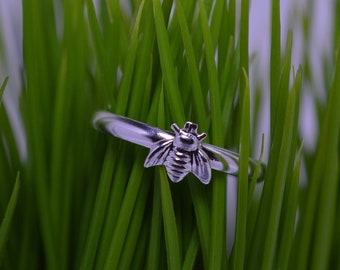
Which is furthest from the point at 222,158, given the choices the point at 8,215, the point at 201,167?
the point at 8,215

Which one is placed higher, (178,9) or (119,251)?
(178,9)

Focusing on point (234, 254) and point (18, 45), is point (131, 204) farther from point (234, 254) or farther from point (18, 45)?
point (18, 45)

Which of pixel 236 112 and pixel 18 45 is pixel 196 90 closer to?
pixel 236 112

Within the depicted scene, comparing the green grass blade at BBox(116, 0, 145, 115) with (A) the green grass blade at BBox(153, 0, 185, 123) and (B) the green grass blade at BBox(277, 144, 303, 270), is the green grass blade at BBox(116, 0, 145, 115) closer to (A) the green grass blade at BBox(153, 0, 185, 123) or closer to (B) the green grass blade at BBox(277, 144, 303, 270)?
(A) the green grass blade at BBox(153, 0, 185, 123)

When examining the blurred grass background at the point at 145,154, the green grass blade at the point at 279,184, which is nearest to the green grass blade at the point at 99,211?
the blurred grass background at the point at 145,154

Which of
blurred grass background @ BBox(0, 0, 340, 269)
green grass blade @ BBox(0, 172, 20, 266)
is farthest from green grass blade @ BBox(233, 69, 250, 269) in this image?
green grass blade @ BBox(0, 172, 20, 266)

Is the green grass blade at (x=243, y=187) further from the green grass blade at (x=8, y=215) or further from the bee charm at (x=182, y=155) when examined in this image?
the green grass blade at (x=8, y=215)

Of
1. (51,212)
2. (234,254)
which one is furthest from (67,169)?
(234,254)
